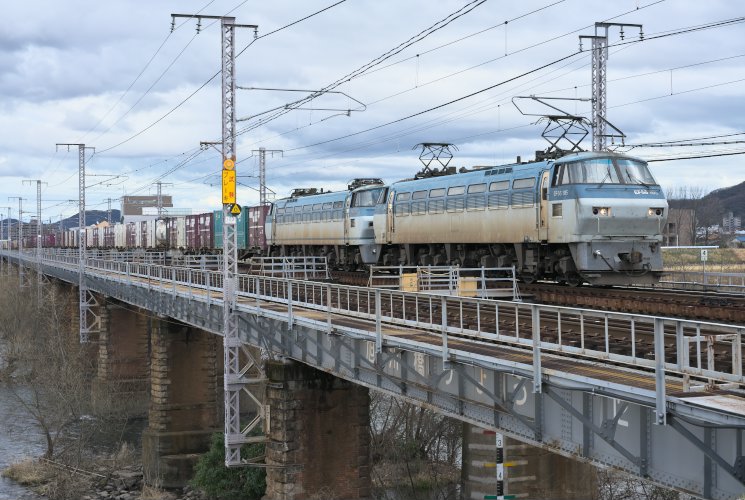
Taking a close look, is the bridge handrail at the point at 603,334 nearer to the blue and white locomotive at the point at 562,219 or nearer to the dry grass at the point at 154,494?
the blue and white locomotive at the point at 562,219

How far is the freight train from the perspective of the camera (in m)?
22.5

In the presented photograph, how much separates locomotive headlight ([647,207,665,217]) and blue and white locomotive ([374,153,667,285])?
1.3 inches

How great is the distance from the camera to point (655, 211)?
23.2 metres

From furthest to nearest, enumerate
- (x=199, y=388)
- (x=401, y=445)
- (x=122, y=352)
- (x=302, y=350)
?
(x=122, y=352)
(x=199, y=388)
(x=401, y=445)
(x=302, y=350)

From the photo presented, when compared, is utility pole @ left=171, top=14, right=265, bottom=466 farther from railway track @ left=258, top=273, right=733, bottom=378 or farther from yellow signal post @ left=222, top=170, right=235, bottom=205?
railway track @ left=258, top=273, right=733, bottom=378

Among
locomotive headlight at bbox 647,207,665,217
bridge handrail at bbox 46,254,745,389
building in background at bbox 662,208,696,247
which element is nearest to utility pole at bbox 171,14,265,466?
bridge handrail at bbox 46,254,745,389

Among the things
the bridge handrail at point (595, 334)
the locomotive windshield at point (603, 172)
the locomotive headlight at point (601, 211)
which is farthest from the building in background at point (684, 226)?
the bridge handrail at point (595, 334)

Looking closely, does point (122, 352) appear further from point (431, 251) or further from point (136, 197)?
point (136, 197)

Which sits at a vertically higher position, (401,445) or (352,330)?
(352,330)

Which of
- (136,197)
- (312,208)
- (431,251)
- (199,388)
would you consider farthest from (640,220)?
(136,197)

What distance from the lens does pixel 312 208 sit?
4150 centimetres

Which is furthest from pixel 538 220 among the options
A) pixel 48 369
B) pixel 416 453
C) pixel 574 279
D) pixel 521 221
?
pixel 48 369

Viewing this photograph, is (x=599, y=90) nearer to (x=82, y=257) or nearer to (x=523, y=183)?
(x=523, y=183)

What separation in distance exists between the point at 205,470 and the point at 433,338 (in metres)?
16.7
